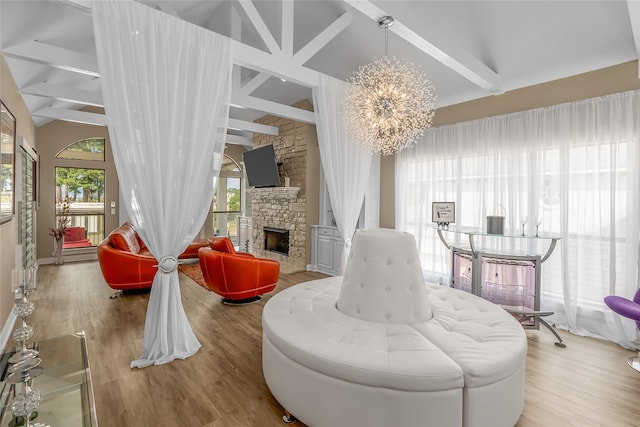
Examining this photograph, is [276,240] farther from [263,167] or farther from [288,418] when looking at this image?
[288,418]

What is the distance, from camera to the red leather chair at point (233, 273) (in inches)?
150

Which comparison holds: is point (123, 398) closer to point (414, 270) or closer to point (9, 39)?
point (414, 270)

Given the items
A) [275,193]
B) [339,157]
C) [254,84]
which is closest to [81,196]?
[275,193]

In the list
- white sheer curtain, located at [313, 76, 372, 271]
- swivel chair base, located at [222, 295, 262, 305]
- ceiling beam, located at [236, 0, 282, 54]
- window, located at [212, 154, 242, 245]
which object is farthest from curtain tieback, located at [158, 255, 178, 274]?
window, located at [212, 154, 242, 245]

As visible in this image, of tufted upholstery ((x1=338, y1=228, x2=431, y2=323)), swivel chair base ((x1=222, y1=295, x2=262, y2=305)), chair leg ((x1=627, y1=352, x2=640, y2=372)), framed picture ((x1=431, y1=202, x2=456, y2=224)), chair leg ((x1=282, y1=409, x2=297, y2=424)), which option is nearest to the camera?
chair leg ((x1=282, y1=409, x2=297, y2=424))

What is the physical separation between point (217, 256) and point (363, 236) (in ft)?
7.34

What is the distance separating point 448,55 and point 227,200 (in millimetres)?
8042

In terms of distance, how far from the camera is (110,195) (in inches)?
288

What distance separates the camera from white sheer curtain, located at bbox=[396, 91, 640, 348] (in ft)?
9.97

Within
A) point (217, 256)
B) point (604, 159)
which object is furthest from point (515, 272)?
point (217, 256)

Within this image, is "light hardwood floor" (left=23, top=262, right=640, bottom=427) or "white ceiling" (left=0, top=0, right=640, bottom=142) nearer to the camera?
"light hardwood floor" (left=23, top=262, right=640, bottom=427)

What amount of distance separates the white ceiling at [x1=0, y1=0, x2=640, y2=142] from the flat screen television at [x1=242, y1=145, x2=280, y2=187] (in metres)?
1.83

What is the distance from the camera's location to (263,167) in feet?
21.5

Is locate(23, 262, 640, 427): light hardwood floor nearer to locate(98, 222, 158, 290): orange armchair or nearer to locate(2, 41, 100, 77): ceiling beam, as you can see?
locate(98, 222, 158, 290): orange armchair
